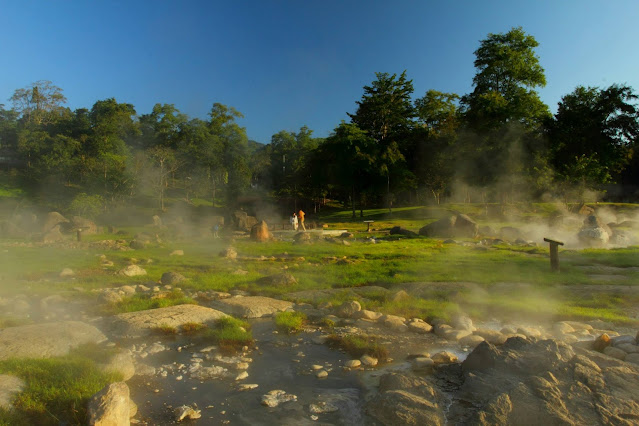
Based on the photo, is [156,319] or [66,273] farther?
[66,273]

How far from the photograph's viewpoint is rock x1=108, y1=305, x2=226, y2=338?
21.6 feet

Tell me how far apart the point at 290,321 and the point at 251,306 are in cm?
107

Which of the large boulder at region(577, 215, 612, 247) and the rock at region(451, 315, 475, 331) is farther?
the large boulder at region(577, 215, 612, 247)

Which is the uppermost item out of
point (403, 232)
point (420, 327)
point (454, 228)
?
point (454, 228)

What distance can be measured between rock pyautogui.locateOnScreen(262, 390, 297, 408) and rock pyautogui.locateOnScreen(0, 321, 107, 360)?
8.76ft

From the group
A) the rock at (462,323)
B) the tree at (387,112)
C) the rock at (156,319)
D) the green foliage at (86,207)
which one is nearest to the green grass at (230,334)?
the rock at (156,319)

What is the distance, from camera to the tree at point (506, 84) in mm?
32188

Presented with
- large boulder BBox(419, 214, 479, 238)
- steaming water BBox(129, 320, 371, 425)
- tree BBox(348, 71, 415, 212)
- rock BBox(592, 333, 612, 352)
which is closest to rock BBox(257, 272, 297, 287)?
steaming water BBox(129, 320, 371, 425)

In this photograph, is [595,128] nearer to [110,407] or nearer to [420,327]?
[420,327]

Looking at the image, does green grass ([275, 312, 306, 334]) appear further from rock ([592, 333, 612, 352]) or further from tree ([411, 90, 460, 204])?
tree ([411, 90, 460, 204])

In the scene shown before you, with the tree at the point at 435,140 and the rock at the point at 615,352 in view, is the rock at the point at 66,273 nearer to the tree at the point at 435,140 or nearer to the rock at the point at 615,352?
the rock at the point at 615,352

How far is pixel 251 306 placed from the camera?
25.9ft

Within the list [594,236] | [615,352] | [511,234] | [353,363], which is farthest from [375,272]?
[511,234]

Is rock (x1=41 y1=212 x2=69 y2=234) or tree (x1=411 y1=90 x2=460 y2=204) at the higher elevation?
tree (x1=411 y1=90 x2=460 y2=204)
